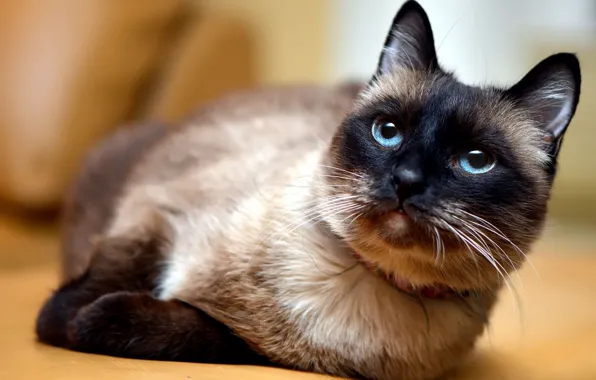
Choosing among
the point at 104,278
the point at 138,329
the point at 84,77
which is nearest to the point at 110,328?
the point at 138,329

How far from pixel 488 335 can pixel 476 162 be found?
624mm

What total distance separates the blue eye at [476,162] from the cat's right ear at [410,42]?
0.78ft

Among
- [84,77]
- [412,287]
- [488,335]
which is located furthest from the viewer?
[84,77]

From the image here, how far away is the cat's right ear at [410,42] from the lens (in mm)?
1399

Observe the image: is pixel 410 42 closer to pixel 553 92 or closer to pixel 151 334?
pixel 553 92

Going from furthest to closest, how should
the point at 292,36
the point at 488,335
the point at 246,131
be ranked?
the point at 292,36 → the point at 246,131 → the point at 488,335

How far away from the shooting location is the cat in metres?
1.22

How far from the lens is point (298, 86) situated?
2381 millimetres

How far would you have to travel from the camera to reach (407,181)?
3.75 feet

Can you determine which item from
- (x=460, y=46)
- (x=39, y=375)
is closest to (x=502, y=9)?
(x=460, y=46)

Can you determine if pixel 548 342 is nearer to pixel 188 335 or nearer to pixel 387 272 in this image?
pixel 387 272

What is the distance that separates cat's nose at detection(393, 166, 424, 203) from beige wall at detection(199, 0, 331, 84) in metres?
2.50

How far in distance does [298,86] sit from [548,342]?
110 centimetres

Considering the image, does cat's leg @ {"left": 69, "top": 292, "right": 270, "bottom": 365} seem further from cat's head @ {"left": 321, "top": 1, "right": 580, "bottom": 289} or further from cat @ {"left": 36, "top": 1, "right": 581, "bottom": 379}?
cat's head @ {"left": 321, "top": 1, "right": 580, "bottom": 289}
